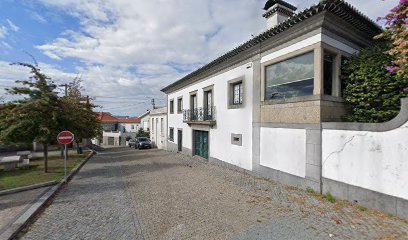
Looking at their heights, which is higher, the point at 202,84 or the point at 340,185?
the point at 202,84

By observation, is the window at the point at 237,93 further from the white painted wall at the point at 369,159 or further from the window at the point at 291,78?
the white painted wall at the point at 369,159

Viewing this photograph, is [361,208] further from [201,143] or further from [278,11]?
[201,143]

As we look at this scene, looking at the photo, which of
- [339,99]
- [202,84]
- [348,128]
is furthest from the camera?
[202,84]

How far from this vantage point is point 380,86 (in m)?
5.53

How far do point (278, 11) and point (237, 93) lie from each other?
409 centimetres

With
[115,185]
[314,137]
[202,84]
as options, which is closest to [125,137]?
[202,84]

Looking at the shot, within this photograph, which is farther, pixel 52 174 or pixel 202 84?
pixel 202 84

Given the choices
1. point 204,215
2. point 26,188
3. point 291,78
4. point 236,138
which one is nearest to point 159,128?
point 236,138

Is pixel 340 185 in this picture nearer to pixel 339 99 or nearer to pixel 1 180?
pixel 339 99

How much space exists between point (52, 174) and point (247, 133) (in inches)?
348

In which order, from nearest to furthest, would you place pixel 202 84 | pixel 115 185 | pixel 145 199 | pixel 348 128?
pixel 348 128
pixel 145 199
pixel 115 185
pixel 202 84

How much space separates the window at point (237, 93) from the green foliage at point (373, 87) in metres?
4.47

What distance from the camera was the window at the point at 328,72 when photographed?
6.67 m

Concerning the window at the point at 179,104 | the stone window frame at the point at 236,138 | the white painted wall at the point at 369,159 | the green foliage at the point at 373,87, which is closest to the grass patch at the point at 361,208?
the white painted wall at the point at 369,159
